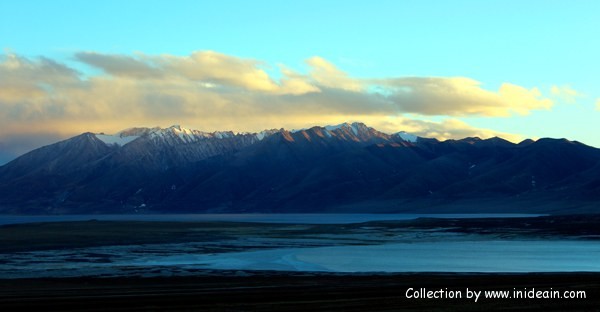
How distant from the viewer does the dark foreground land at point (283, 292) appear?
46.3 meters

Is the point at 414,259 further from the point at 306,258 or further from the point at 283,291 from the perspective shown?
the point at 283,291

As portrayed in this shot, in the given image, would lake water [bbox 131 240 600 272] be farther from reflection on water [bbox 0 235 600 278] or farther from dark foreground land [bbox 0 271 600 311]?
dark foreground land [bbox 0 271 600 311]

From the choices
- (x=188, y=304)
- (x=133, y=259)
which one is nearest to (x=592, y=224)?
(x=133, y=259)

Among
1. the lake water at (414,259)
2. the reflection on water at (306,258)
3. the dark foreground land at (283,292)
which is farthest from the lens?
the lake water at (414,259)

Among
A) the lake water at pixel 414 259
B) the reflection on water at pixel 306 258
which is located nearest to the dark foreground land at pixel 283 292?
the reflection on water at pixel 306 258

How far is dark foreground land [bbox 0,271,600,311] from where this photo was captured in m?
46.3

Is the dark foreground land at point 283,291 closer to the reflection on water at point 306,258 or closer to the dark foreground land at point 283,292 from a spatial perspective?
the dark foreground land at point 283,292

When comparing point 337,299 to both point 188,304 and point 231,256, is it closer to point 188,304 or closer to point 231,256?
point 188,304

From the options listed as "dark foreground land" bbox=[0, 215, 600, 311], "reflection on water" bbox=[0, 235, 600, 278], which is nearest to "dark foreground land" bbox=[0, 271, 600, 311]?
"dark foreground land" bbox=[0, 215, 600, 311]

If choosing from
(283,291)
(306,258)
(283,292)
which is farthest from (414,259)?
(283,292)

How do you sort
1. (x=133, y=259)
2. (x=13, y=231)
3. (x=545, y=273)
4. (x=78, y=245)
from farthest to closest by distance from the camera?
(x=13, y=231)
(x=78, y=245)
(x=133, y=259)
(x=545, y=273)

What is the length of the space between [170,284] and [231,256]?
1340 inches

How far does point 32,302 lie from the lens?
49.6 metres

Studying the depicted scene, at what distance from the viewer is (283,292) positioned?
2172 inches
